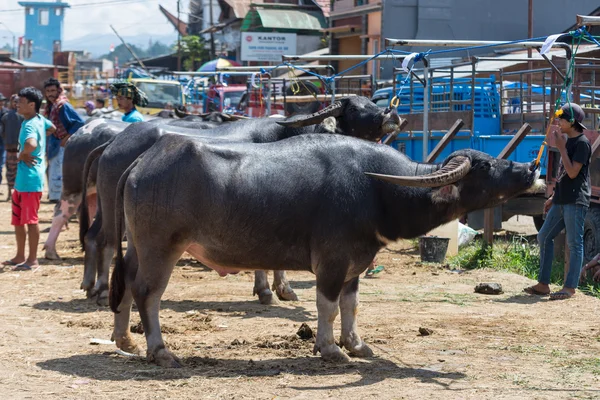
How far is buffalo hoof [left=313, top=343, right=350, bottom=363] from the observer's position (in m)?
6.86

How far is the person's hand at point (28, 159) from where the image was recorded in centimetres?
1114

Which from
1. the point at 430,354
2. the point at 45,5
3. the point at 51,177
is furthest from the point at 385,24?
the point at 45,5

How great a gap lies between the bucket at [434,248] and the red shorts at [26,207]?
16.5 ft

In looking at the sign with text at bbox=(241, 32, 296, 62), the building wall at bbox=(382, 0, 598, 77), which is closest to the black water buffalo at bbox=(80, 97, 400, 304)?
the building wall at bbox=(382, 0, 598, 77)

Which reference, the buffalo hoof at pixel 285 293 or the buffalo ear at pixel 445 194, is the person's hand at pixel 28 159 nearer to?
the buffalo hoof at pixel 285 293

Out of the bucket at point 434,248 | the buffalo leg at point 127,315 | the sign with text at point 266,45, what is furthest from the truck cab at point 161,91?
the buffalo leg at point 127,315

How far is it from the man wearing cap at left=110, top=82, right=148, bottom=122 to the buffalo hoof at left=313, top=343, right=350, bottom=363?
20.1 feet

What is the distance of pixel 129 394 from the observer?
594 cm

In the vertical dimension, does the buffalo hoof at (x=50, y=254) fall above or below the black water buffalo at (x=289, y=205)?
below

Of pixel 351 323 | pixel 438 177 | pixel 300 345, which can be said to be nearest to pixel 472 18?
pixel 300 345

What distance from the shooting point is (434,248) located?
12.3 meters

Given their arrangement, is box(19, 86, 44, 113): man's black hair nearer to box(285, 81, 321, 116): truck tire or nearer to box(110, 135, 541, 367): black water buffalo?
box(285, 81, 321, 116): truck tire

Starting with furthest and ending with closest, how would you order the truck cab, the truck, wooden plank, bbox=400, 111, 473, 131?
1. the truck cab
2. wooden plank, bbox=400, 111, 473, 131
3. the truck

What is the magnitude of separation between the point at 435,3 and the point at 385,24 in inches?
78.3
